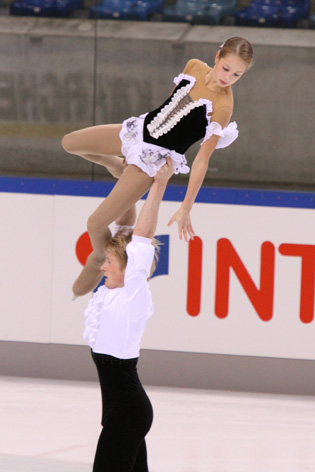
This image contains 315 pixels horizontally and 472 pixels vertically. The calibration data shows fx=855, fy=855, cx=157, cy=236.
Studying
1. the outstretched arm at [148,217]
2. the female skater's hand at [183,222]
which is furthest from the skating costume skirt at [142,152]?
the female skater's hand at [183,222]

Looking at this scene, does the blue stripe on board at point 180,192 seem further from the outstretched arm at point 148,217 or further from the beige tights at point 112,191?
the outstretched arm at point 148,217

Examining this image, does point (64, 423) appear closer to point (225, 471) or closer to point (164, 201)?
point (225, 471)

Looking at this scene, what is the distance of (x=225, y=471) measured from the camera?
167 inches

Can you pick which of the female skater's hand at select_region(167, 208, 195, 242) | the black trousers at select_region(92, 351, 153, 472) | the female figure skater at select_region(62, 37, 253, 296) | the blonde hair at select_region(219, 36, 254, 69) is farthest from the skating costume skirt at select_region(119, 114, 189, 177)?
the black trousers at select_region(92, 351, 153, 472)

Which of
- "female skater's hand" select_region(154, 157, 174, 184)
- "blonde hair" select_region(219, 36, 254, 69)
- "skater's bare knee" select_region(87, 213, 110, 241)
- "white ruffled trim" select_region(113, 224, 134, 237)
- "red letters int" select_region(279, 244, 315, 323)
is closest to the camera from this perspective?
"blonde hair" select_region(219, 36, 254, 69)

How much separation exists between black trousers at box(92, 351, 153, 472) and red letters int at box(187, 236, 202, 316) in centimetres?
267

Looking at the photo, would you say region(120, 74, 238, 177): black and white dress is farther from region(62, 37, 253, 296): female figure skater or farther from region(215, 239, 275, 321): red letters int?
region(215, 239, 275, 321): red letters int

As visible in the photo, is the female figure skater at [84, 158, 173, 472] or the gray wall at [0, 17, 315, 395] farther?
the gray wall at [0, 17, 315, 395]

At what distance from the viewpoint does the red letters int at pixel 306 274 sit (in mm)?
5625

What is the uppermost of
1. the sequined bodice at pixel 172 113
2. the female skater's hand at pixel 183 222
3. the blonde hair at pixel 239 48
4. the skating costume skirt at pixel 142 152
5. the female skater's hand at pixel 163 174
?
the blonde hair at pixel 239 48

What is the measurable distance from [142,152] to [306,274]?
9.13 ft

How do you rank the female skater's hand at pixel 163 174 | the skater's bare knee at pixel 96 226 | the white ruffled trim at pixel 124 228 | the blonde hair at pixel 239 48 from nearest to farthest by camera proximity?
the blonde hair at pixel 239 48
the female skater's hand at pixel 163 174
the skater's bare knee at pixel 96 226
the white ruffled trim at pixel 124 228

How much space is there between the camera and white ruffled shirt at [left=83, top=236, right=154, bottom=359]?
2967 mm

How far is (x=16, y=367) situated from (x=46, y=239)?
0.93 metres
